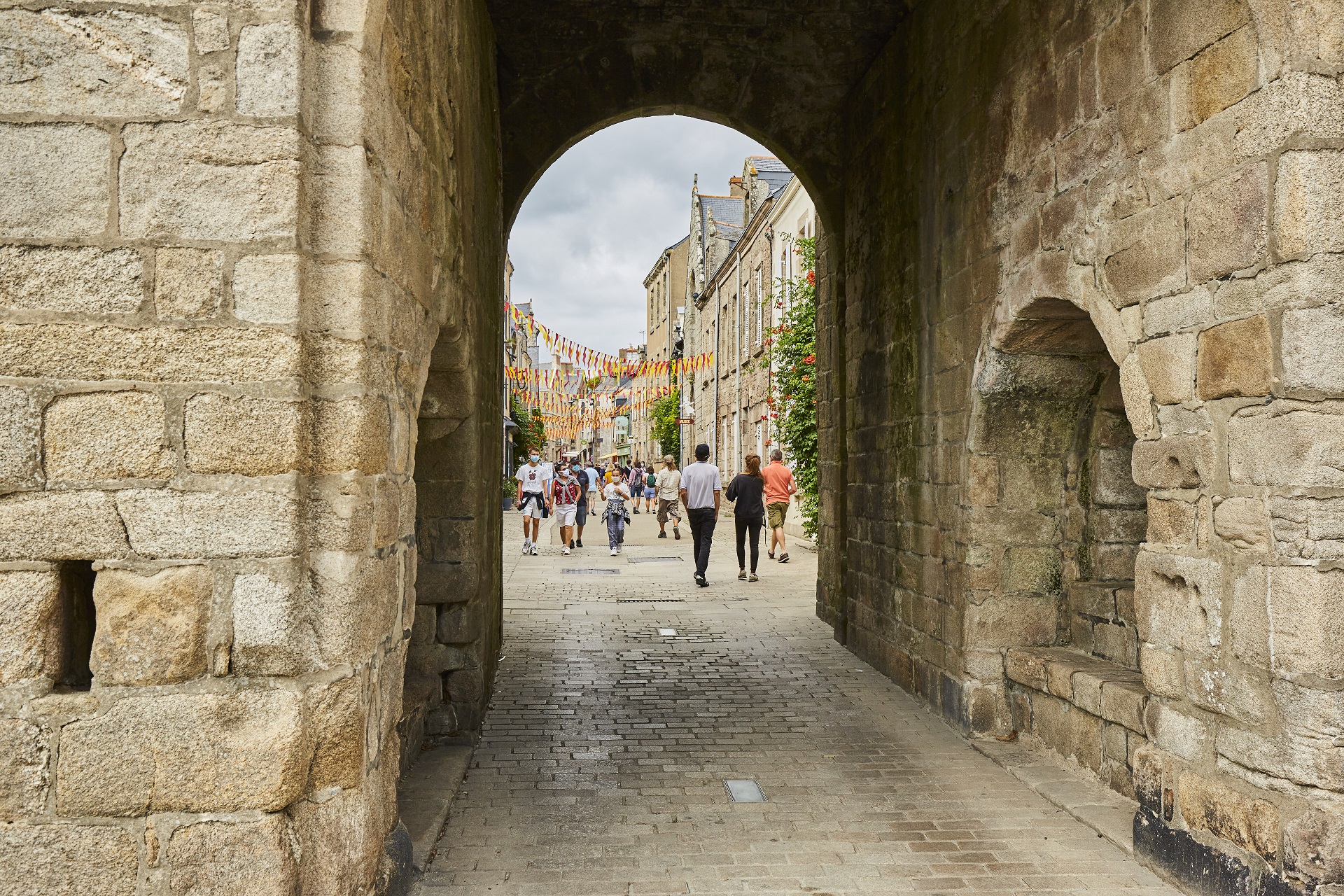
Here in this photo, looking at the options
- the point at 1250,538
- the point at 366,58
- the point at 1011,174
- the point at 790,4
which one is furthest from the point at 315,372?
the point at 790,4

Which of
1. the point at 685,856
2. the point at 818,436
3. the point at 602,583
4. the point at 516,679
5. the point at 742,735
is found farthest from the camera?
the point at 602,583

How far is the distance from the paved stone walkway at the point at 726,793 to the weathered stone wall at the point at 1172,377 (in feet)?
1.47

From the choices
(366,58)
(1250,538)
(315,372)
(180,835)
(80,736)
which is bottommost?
(180,835)

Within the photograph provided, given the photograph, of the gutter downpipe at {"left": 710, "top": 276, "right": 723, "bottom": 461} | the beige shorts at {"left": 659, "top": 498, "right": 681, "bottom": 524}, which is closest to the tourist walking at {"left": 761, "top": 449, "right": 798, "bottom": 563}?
the beige shorts at {"left": 659, "top": 498, "right": 681, "bottom": 524}

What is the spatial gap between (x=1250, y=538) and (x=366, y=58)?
2.96m

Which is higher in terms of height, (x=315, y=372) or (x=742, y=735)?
(x=315, y=372)

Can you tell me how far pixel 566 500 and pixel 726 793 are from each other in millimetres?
10159

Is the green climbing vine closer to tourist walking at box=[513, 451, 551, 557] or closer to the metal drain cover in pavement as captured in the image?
tourist walking at box=[513, 451, 551, 557]

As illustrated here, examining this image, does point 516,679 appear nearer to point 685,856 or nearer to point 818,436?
point 685,856

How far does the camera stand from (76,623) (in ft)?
8.55

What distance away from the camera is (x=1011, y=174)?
483 cm

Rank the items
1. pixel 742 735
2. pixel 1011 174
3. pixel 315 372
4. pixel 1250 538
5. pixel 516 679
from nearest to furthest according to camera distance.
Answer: pixel 315 372
pixel 1250 538
pixel 1011 174
pixel 742 735
pixel 516 679

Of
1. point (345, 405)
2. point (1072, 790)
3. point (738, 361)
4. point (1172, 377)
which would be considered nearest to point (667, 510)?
point (738, 361)

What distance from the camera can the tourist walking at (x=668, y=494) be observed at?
16516 millimetres
